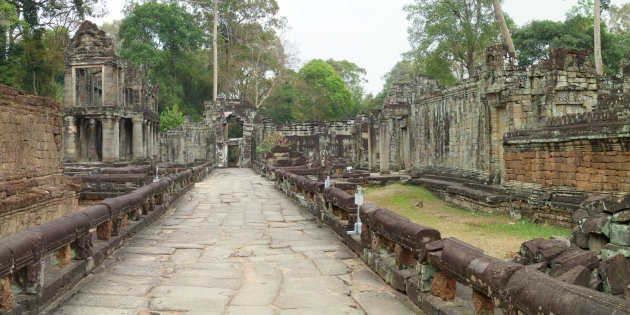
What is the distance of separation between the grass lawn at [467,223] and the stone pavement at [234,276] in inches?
122

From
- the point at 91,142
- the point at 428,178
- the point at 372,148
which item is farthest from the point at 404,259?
the point at 91,142

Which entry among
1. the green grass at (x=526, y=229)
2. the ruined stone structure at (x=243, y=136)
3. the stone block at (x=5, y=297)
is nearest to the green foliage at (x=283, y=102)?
the ruined stone structure at (x=243, y=136)

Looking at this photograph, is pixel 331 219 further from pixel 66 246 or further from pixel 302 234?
pixel 66 246

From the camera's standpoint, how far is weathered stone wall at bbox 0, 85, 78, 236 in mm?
9406

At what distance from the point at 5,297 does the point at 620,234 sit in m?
5.23

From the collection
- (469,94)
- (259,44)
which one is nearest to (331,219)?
(469,94)

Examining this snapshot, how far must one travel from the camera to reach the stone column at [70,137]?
26.1m

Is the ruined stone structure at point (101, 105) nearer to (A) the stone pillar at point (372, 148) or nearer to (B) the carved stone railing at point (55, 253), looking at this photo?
(A) the stone pillar at point (372, 148)

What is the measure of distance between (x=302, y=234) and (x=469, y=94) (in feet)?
31.7

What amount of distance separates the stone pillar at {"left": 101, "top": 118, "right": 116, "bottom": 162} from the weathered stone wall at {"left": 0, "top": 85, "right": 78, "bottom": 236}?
1479cm

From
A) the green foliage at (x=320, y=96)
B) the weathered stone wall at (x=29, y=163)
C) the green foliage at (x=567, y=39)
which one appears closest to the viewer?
the weathered stone wall at (x=29, y=163)

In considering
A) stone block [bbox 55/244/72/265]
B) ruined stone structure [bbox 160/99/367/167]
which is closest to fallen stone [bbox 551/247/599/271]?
stone block [bbox 55/244/72/265]

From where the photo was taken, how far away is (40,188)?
1083 centimetres

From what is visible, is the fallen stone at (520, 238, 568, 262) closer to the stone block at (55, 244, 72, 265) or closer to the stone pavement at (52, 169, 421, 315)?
the stone pavement at (52, 169, 421, 315)
